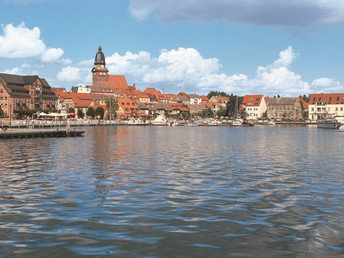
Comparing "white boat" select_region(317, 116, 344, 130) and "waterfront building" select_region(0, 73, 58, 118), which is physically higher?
"waterfront building" select_region(0, 73, 58, 118)

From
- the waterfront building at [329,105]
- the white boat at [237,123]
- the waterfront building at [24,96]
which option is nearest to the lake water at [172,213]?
the waterfront building at [24,96]

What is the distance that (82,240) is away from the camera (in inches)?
473

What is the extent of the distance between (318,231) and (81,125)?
15294cm

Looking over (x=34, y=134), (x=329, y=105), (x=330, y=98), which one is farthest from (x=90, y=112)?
(x=330, y=98)

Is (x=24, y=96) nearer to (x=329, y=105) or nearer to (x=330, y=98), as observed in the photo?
(x=329, y=105)

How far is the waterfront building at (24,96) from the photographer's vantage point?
155m

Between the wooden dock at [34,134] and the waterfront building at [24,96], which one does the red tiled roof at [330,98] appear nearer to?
the waterfront building at [24,96]

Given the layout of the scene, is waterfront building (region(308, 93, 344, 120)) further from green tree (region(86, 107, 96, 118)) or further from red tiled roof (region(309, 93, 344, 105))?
green tree (region(86, 107, 96, 118))

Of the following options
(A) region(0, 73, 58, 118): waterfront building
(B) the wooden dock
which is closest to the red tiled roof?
(A) region(0, 73, 58, 118): waterfront building

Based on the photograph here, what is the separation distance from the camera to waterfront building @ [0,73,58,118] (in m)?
155

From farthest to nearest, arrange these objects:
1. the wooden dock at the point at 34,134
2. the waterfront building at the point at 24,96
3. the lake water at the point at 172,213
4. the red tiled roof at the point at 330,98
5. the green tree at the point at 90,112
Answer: the green tree at the point at 90,112
the red tiled roof at the point at 330,98
the waterfront building at the point at 24,96
the wooden dock at the point at 34,134
the lake water at the point at 172,213

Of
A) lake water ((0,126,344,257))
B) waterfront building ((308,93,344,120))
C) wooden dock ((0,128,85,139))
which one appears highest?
waterfront building ((308,93,344,120))

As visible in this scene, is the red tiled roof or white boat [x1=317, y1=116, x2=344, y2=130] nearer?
white boat [x1=317, y1=116, x2=344, y2=130]

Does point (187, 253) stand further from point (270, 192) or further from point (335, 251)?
point (270, 192)
